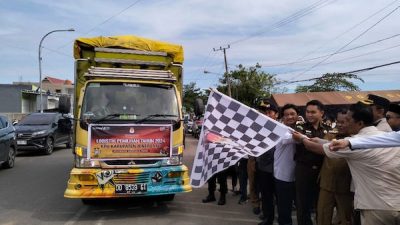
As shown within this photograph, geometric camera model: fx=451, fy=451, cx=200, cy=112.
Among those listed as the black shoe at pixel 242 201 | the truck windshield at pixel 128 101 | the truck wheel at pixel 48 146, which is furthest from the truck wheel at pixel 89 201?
the truck wheel at pixel 48 146

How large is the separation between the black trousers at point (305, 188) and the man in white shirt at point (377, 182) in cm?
178

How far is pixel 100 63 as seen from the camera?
8328 mm

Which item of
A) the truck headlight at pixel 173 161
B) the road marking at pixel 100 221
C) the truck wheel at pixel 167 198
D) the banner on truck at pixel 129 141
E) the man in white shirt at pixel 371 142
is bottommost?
the road marking at pixel 100 221

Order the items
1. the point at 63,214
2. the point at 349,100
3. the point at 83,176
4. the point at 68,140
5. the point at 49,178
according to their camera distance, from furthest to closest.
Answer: the point at 349,100
the point at 68,140
the point at 49,178
the point at 63,214
the point at 83,176

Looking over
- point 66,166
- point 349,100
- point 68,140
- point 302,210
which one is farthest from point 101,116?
point 349,100

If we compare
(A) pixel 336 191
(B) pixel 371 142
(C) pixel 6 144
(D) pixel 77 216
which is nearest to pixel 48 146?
(C) pixel 6 144

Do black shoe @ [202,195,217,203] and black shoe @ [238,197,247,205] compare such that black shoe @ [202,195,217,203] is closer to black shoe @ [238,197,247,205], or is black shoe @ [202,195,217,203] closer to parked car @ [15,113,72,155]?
black shoe @ [238,197,247,205]

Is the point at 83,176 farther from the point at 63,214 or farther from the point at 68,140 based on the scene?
the point at 68,140

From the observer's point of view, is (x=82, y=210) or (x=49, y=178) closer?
(x=82, y=210)

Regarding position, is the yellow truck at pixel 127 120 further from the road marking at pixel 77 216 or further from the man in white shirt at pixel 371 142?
the man in white shirt at pixel 371 142

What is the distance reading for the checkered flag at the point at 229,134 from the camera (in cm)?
539

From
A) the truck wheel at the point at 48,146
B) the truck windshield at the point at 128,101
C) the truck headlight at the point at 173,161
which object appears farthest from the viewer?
the truck wheel at the point at 48,146

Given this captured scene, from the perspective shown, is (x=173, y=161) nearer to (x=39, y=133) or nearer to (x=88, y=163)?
(x=88, y=163)

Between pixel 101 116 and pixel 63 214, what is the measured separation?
1788 mm
